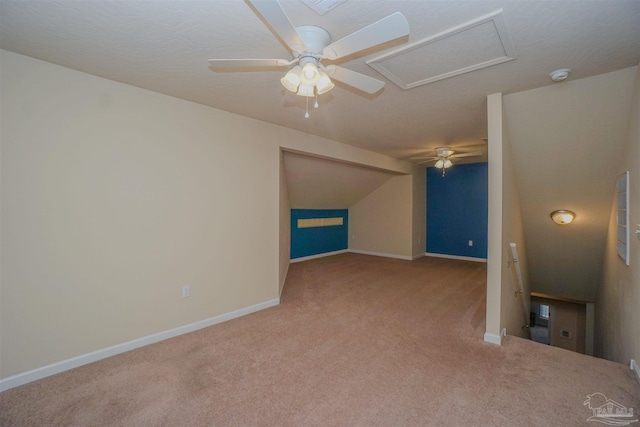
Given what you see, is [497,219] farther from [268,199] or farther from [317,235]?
[317,235]

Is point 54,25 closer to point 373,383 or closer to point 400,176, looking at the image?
point 373,383

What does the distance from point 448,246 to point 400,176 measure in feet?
6.68

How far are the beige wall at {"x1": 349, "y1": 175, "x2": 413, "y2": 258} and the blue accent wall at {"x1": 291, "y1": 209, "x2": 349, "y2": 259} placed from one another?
26 centimetres

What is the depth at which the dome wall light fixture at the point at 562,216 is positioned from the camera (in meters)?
3.49

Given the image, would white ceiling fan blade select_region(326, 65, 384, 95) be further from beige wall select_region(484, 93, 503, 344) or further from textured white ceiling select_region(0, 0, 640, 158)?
beige wall select_region(484, 93, 503, 344)

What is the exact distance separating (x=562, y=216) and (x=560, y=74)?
220cm

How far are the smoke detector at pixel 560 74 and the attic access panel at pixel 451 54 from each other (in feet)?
1.67

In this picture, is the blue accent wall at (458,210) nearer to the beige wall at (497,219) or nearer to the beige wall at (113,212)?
the beige wall at (497,219)

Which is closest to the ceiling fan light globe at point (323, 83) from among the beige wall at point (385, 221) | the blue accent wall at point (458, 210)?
the beige wall at point (385, 221)

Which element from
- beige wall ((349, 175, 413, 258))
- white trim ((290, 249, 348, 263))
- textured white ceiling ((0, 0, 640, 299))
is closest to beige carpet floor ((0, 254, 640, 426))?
textured white ceiling ((0, 0, 640, 299))

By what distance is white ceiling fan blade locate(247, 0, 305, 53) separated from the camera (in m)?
1.09

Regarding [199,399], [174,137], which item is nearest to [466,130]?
[174,137]

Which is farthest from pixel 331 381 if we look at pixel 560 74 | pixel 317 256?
pixel 317 256

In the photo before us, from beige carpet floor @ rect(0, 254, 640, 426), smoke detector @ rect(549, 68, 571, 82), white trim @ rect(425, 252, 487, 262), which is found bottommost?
beige carpet floor @ rect(0, 254, 640, 426)
